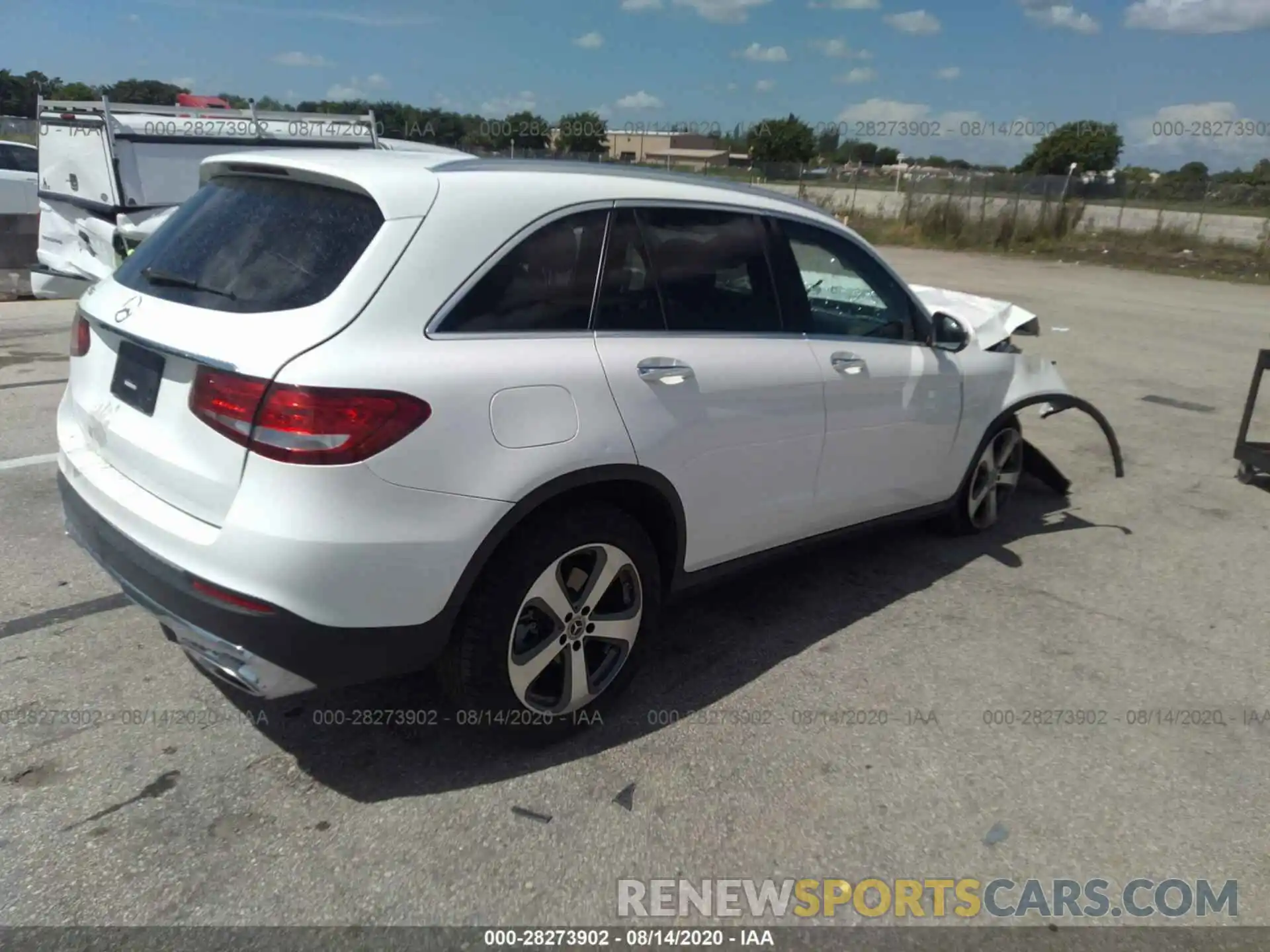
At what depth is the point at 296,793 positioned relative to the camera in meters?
2.96

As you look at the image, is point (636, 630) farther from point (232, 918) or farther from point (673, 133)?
point (673, 133)

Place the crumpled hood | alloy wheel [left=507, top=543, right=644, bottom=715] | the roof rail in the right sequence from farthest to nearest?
the roof rail → the crumpled hood → alloy wheel [left=507, top=543, right=644, bottom=715]

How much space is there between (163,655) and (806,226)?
119 inches

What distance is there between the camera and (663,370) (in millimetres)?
3238

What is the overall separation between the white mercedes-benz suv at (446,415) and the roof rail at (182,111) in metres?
7.41

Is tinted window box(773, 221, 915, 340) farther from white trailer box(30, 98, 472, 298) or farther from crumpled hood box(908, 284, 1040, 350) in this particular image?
white trailer box(30, 98, 472, 298)

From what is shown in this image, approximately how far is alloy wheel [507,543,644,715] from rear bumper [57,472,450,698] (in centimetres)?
34

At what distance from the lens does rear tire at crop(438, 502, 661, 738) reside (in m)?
2.92

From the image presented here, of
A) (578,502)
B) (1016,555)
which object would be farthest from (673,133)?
(578,502)

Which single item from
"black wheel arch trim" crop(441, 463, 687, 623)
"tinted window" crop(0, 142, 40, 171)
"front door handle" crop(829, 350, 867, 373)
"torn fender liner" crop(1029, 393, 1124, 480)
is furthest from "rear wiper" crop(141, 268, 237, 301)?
"tinted window" crop(0, 142, 40, 171)

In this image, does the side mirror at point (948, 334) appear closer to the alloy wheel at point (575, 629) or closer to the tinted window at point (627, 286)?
the tinted window at point (627, 286)

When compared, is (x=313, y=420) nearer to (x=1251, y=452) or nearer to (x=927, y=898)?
(x=927, y=898)

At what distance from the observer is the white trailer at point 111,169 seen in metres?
9.14

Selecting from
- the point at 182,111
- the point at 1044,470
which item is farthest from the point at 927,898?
the point at 182,111
